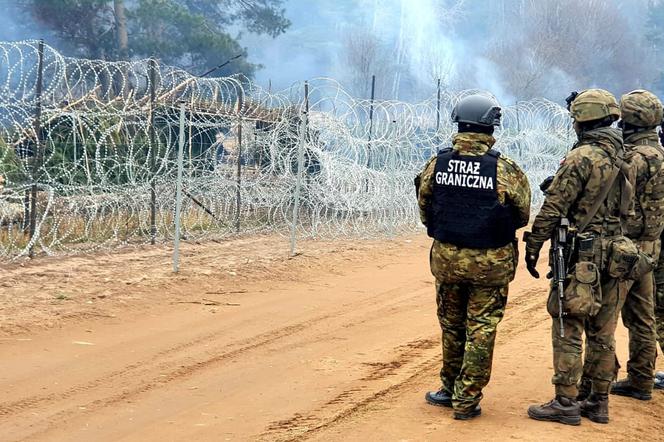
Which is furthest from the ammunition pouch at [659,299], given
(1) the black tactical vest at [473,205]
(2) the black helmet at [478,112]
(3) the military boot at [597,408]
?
(2) the black helmet at [478,112]

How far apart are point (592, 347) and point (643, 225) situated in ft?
2.92

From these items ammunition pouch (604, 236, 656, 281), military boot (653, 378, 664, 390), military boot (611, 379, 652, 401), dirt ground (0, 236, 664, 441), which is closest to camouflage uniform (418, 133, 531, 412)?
dirt ground (0, 236, 664, 441)

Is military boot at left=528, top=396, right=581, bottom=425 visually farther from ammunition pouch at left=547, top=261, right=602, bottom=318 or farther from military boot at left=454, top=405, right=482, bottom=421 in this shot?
ammunition pouch at left=547, top=261, right=602, bottom=318

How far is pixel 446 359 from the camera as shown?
16.5 ft

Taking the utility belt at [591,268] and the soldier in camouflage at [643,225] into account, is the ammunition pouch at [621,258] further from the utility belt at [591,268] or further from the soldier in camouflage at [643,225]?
the soldier in camouflage at [643,225]

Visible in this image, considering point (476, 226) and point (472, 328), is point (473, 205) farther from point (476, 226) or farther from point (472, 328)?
point (472, 328)

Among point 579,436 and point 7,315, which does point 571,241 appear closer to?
point 579,436

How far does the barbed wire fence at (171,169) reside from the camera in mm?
9531

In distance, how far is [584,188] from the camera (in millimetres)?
4801

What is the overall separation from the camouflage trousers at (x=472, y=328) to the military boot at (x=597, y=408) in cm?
62

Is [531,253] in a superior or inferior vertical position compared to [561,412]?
superior

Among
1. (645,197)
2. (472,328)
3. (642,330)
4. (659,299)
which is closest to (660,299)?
(659,299)

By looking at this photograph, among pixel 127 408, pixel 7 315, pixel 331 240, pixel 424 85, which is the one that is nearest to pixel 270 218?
pixel 331 240

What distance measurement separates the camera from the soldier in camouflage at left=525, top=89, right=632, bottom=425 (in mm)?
4789
